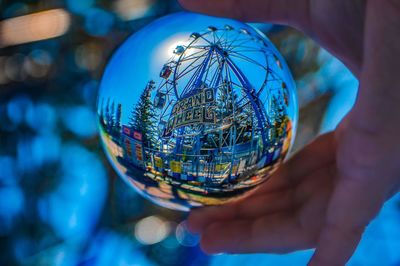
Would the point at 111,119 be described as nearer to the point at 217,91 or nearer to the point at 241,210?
the point at 217,91

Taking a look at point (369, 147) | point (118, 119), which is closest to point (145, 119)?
point (118, 119)

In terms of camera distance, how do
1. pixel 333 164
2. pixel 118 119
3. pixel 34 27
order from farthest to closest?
1. pixel 34 27
2. pixel 333 164
3. pixel 118 119

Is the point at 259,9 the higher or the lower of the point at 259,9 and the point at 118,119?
the higher

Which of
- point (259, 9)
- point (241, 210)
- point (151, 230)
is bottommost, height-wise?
point (151, 230)

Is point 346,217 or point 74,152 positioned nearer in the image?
point 346,217

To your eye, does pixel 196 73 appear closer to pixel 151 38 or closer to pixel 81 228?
pixel 151 38

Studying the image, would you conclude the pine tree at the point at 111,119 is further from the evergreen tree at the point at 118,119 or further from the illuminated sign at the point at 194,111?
the illuminated sign at the point at 194,111

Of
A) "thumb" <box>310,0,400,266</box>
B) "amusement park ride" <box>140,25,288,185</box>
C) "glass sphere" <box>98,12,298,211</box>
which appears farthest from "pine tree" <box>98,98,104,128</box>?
"thumb" <box>310,0,400,266</box>
